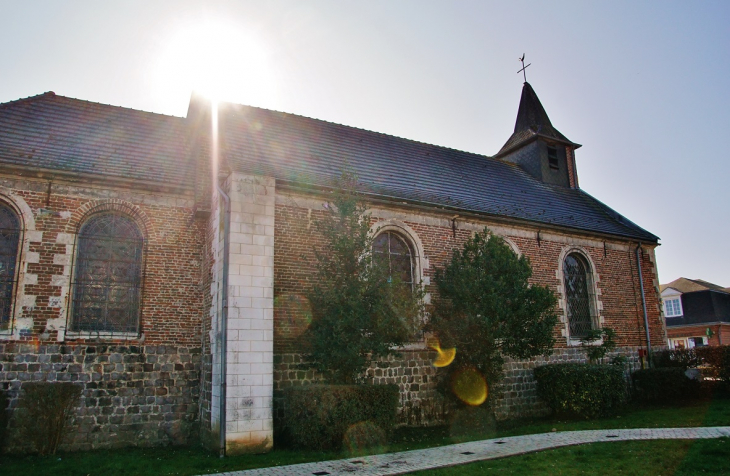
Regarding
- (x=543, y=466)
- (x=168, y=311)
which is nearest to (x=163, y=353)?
(x=168, y=311)

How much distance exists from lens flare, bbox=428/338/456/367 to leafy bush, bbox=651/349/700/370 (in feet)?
28.9

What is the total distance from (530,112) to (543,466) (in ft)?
54.5

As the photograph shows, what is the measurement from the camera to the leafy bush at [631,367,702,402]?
584 inches

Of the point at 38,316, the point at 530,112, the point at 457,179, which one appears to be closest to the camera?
the point at 38,316

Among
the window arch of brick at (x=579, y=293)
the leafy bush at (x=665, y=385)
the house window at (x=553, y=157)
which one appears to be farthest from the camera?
the house window at (x=553, y=157)

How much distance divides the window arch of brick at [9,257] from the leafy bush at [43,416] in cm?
151

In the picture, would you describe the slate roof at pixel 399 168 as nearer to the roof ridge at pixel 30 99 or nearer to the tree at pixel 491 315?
the tree at pixel 491 315

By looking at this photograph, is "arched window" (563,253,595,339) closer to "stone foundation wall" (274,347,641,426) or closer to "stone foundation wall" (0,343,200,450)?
"stone foundation wall" (274,347,641,426)

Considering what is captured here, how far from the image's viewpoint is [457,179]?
15.8 m

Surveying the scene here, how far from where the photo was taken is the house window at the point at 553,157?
1994 centimetres

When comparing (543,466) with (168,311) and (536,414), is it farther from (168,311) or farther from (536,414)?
(168,311)

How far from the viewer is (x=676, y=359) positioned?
16500mm

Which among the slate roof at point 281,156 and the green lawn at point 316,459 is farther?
the slate roof at point 281,156

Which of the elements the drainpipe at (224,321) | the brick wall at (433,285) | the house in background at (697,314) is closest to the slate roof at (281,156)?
the brick wall at (433,285)
